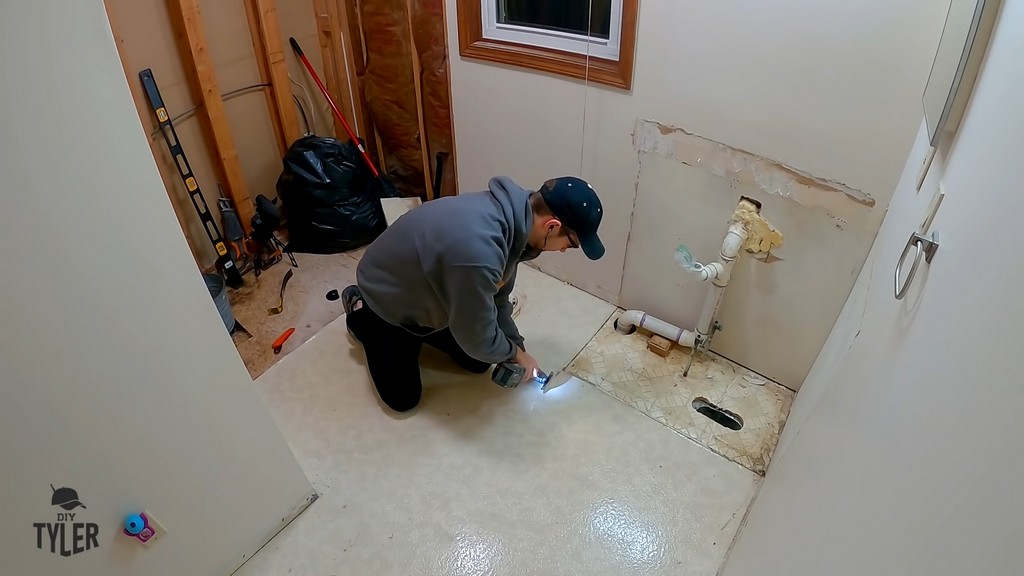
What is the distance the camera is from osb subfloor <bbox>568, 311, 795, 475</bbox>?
1951 millimetres

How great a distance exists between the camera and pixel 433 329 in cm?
199

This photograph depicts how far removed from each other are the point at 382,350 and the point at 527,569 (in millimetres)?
873

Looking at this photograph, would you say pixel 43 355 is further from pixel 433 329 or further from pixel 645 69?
pixel 645 69

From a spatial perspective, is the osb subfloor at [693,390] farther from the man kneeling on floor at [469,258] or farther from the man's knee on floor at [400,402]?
the man's knee on floor at [400,402]

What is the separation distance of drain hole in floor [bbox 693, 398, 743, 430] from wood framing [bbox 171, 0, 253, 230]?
211 centimetres

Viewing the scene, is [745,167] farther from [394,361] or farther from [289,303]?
→ [289,303]

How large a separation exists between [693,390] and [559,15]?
145 centimetres

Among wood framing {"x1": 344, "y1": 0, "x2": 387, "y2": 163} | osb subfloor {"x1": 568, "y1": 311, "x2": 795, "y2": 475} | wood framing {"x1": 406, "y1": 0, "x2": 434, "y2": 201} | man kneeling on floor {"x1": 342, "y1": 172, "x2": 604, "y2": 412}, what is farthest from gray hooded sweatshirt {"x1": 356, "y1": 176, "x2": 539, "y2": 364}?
wood framing {"x1": 344, "y1": 0, "x2": 387, "y2": 163}

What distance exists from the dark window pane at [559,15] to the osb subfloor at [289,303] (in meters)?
1.31

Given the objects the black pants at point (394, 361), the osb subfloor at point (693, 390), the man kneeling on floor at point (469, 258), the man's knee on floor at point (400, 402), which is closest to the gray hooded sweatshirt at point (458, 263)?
the man kneeling on floor at point (469, 258)

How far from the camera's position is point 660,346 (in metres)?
2.25

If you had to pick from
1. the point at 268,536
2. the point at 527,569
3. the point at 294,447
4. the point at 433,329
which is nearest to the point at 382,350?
the point at 433,329

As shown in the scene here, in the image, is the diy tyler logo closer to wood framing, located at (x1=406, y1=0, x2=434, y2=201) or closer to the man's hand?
the man's hand

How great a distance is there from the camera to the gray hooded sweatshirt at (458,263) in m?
1.60
